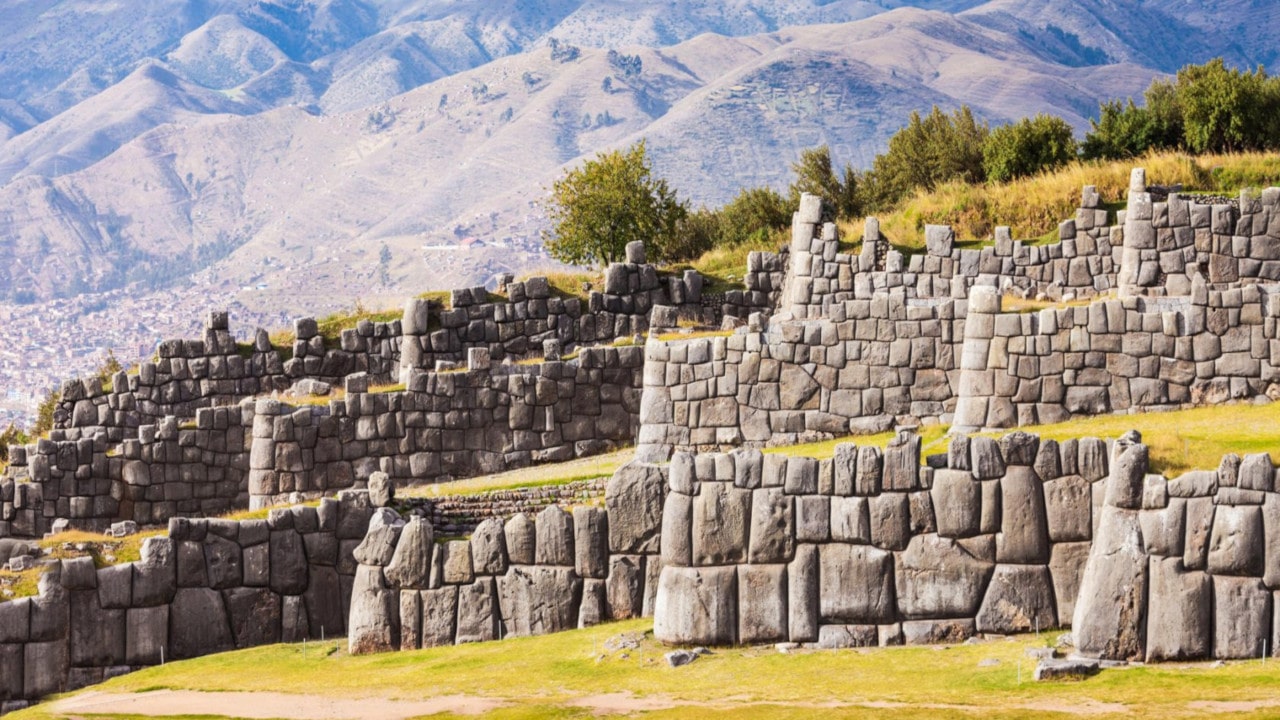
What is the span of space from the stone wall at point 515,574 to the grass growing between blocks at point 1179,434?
2.73 metres

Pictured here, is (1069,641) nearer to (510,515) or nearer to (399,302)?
(510,515)

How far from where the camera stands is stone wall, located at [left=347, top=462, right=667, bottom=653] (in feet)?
99.0

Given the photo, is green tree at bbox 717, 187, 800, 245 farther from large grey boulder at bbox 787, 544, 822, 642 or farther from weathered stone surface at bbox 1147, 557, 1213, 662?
weathered stone surface at bbox 1147, 557, 1213, 662

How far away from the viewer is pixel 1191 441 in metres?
28.4

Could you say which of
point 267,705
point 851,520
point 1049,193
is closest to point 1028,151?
point 1049,193

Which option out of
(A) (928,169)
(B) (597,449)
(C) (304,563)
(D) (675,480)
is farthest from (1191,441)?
(A) (928,169)

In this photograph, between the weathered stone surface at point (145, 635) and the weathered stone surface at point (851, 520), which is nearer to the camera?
the weathered stone surface at point (851, 520)

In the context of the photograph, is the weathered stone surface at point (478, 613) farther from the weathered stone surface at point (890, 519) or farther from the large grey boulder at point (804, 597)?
the weathered stone surface at point (890, 519)

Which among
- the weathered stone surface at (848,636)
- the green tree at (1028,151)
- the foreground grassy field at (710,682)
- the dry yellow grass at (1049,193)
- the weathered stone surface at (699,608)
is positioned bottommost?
the foreground grassy field at (710,682)

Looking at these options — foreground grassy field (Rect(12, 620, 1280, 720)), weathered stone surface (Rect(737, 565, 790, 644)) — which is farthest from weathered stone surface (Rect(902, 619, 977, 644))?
weathered stone surface (Rect(737, 565, 790, 644))

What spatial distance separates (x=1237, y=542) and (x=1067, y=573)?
266 centimetres

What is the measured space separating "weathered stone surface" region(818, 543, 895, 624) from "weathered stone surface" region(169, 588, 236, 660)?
969 cm


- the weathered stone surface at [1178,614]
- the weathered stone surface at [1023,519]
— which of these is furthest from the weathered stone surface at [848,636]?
the weathered stone surface at [1178,614]

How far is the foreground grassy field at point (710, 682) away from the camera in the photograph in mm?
23906
